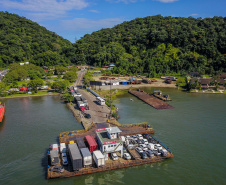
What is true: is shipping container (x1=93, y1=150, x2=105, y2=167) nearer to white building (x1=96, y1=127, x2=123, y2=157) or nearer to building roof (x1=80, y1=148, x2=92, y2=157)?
building roof (x1=80, y1=148, x2=92, y2=157)

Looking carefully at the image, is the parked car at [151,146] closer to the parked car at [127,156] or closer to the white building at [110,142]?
the parked car at [127,156]

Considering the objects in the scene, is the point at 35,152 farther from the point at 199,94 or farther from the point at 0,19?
the point at 0,19

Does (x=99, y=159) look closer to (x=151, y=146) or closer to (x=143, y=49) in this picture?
(x=151, y=146)

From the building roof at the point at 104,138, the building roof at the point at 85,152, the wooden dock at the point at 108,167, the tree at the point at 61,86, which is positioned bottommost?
the wooden dock at the point at 108,167

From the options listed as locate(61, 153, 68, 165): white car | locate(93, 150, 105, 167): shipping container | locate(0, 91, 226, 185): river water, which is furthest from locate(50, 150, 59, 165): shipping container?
locate(93, 150, 105, 167): shipping container

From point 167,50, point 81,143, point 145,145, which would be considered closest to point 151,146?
point 145,145

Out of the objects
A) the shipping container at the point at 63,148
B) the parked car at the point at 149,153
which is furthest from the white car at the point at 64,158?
the parked car at the point at 149,153
